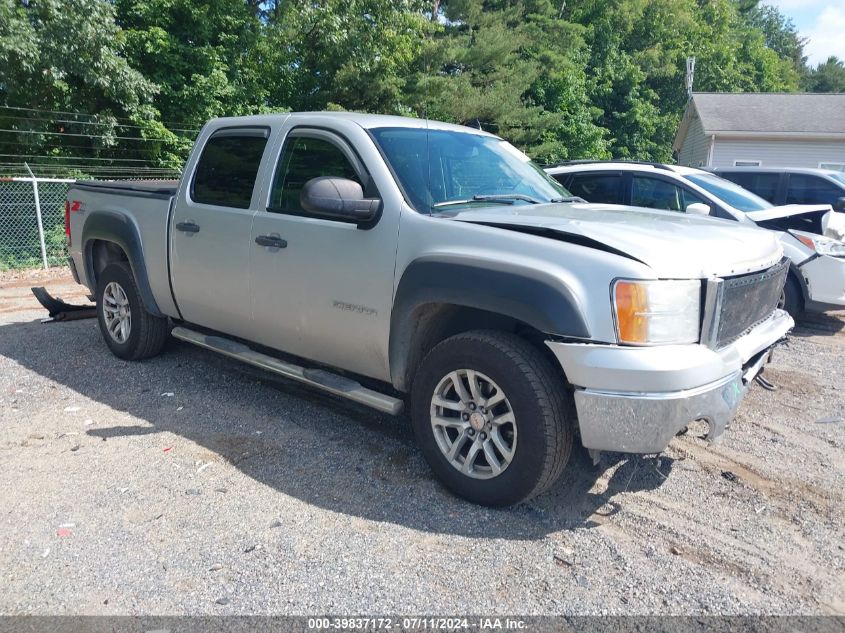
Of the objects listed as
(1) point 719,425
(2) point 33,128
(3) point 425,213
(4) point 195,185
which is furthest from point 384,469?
(2) point 33,128

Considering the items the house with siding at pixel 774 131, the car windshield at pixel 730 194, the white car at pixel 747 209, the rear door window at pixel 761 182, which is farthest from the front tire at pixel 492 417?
the house with siding at pixel 774 131

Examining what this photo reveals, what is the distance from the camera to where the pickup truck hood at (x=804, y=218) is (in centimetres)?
757

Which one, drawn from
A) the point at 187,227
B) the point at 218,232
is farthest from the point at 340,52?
the point at 218,232

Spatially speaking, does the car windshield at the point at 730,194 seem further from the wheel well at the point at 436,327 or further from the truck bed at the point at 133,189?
the truck bed at the point at 133,189

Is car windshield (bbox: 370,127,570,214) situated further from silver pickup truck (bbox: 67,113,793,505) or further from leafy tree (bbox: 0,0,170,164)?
leafy tree (bbox: 0,0,170,164)

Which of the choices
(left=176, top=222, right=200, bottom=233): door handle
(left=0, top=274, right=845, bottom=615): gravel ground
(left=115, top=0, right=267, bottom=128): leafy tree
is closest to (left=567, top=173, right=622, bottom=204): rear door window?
(left=0, top=274, right=845, bottom=615): gravel ground

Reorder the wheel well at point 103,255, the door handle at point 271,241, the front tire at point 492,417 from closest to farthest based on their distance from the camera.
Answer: the front tire at point 492,417 → the door handle at point 271,241 → the wheel well at point 103,255

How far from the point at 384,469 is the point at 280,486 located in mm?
614

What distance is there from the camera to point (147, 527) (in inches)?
137

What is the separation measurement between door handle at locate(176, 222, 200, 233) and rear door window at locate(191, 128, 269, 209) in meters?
0.19

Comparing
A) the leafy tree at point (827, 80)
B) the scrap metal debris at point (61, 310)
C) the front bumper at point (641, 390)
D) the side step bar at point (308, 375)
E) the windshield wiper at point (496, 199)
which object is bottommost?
the scrap metal debris at point (61, 310)

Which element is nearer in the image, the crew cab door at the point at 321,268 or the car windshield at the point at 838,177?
the crew cab door at the point at 321,268

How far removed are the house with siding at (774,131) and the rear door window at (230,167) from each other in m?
21.5

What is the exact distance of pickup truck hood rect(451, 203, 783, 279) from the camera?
3.21 metres
